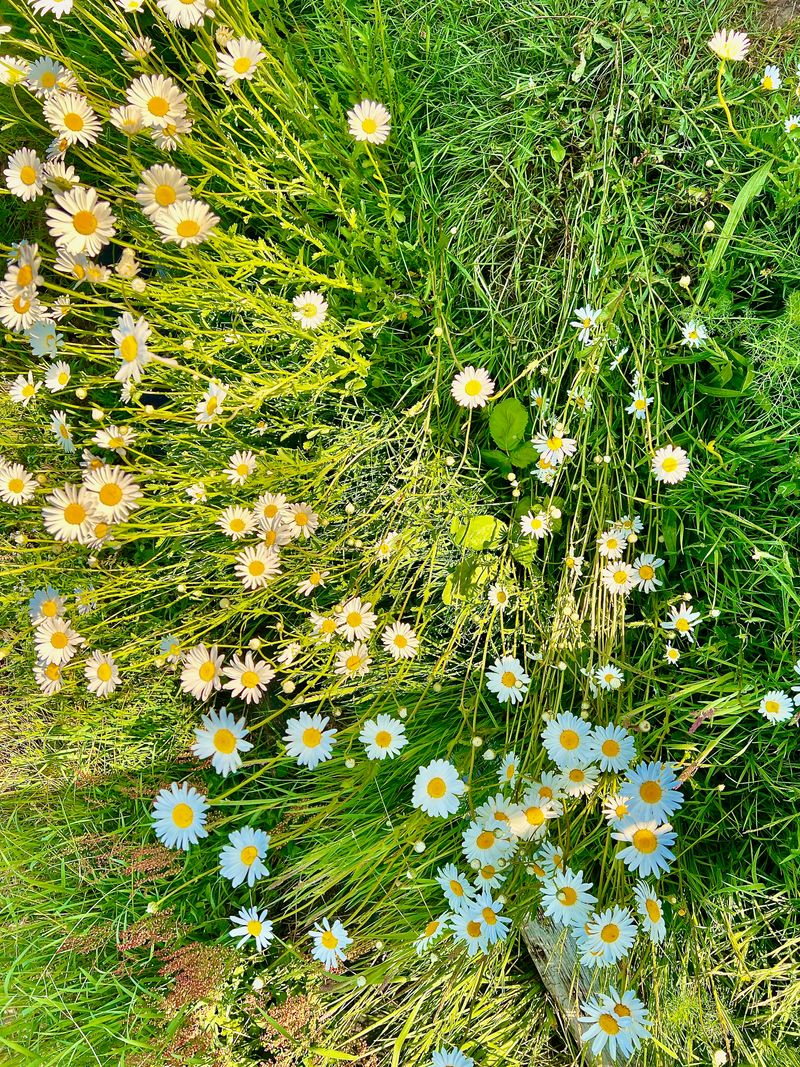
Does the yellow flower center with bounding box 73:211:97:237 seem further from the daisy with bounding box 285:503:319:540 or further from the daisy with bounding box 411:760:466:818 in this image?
the daisy with bounding box 411:760:466:818

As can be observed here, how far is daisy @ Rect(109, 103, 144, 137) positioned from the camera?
145 cm

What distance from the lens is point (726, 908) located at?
1.70 metres

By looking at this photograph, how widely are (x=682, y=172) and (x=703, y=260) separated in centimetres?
26

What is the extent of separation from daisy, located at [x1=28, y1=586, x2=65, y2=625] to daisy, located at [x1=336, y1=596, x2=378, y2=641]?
30.0 inches

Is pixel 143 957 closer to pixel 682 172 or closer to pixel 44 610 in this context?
pixel 44 610

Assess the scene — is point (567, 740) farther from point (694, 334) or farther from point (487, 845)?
point (694, 334)

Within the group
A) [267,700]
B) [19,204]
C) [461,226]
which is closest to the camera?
[461,226]

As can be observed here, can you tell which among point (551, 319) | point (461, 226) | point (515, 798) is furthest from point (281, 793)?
point (461, 226)

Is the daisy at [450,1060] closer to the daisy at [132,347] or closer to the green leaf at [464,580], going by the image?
the green leaf at [464,580]

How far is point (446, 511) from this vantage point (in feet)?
6.29

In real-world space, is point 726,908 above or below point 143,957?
above

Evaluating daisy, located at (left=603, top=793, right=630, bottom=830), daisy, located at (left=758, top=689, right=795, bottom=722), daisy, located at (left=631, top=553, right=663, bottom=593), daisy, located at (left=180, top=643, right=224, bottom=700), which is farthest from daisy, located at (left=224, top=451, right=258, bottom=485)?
daisy, located at (left=758, top=689, right=795, bottom=722)

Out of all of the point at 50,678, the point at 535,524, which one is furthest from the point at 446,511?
the point at 50,678

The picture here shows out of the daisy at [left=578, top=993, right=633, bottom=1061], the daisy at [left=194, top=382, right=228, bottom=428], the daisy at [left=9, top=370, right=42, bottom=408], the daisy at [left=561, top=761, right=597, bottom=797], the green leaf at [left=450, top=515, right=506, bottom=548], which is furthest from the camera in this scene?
the daisy at [left=9, top=370, right=42, bottom=408]
